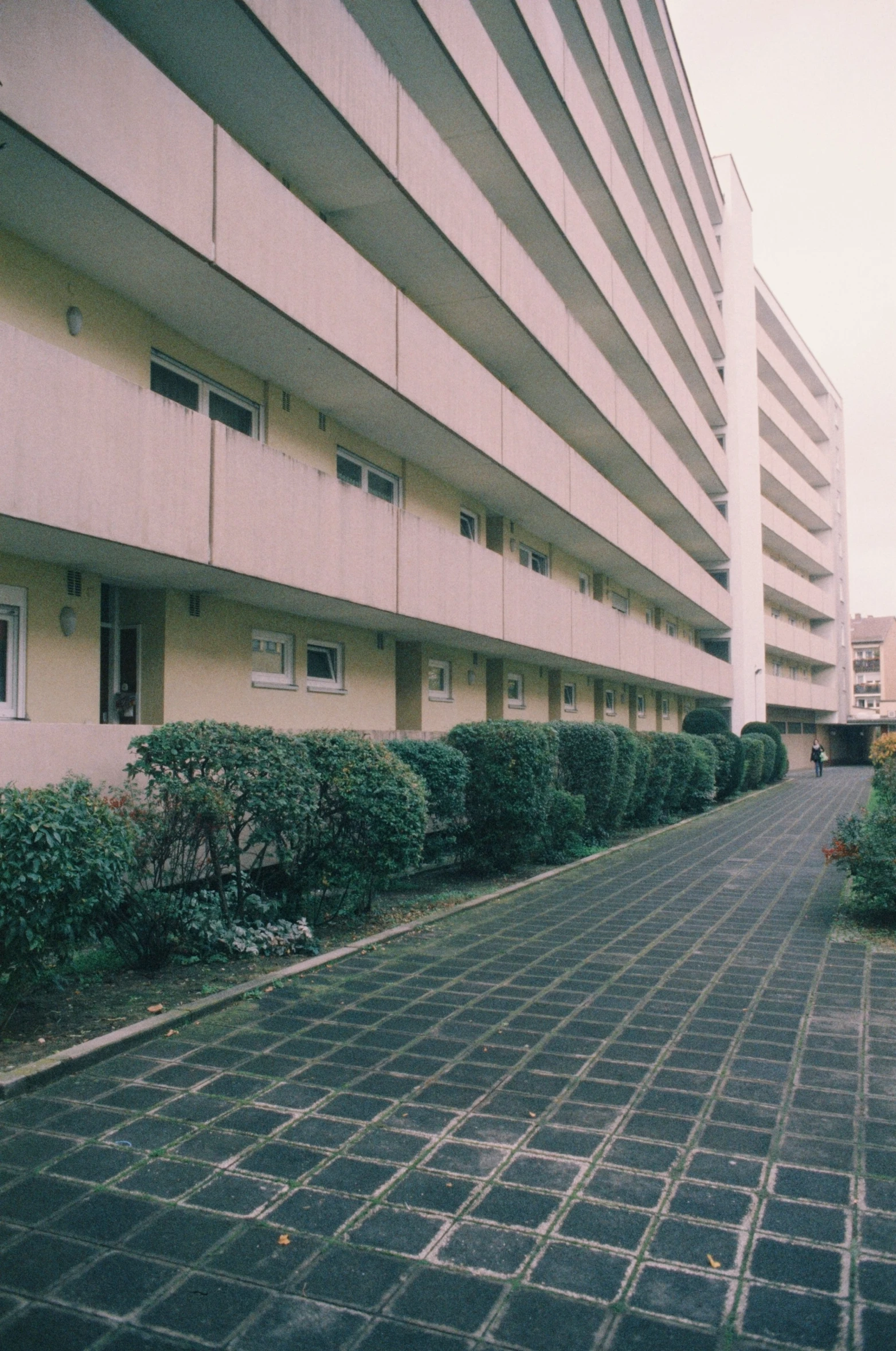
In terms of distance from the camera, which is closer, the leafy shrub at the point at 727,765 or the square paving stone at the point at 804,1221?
the square paving stone at the point at 804,1221

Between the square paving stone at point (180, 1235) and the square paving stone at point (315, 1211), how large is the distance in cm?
19

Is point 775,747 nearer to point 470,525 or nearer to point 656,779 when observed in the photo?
point 656,779

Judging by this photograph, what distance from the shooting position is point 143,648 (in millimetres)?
10414

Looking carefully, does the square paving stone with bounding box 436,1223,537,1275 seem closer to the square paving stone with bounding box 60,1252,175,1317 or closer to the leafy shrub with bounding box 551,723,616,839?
the square paving stone with bounding box 60,1252,175,1317

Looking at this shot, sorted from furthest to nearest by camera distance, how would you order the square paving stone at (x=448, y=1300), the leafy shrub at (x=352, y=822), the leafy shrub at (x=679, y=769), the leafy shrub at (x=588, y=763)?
the leafy shrub at (x=679, y=769) < the leafy shrub at (x=588, y=763) < the leafy shrub at (x=352, y=822) < the square paving stone at (x=448, y=1300)

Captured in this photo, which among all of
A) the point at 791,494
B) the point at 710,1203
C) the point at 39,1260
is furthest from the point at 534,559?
the point at 791,494

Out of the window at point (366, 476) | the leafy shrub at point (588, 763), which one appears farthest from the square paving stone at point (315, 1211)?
the leafy shrub at point (588, 763)

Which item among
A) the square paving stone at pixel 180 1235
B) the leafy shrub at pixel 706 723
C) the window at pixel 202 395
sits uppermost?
the window at pixel 202 395

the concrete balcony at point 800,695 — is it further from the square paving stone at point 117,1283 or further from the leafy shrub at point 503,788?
the square paving stone at point 117,1283

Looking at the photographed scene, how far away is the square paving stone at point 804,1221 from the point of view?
3.38 meters

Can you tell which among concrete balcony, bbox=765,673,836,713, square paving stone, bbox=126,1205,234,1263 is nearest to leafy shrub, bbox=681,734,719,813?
square paving stone, bbox=126,1205,234,1263

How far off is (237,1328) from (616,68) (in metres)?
28.1

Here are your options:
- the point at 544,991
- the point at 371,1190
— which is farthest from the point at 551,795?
the point at 371,1190

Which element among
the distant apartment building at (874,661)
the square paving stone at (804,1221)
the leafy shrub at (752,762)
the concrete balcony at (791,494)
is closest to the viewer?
the square paving stone at (804,1221)
